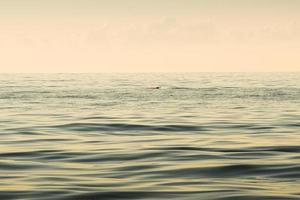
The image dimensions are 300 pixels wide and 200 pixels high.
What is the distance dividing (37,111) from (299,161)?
20.1m

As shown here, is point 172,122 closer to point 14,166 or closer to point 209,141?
point 209,141

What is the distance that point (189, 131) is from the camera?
914 inches

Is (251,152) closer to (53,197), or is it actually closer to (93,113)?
(53,197)

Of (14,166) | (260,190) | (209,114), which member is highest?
(209,114)

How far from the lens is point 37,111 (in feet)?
108

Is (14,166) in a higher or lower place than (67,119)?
lower


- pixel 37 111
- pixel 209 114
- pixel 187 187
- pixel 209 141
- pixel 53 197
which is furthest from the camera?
pixel 37 111

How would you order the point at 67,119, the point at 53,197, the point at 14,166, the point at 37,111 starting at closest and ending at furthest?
the point at 53,197
the point at 14,166
the point at 67,119
the point at 37,111

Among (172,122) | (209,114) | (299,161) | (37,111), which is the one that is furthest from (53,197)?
(37,111)

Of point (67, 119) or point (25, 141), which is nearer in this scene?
point (25, 141)

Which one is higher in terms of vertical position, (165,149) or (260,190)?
(165,149)

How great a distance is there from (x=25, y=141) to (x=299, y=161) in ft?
27.9

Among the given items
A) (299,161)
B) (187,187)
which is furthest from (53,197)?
(299,161)

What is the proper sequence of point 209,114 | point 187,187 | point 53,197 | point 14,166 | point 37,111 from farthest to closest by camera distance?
point 37,111, point 209,114, point 14,166, point 187,187, point 53,197
